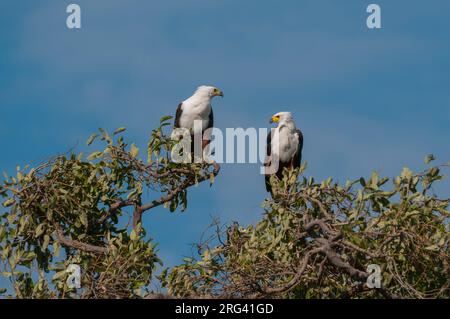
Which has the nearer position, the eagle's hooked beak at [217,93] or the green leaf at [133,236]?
the green leaf at [133,236]

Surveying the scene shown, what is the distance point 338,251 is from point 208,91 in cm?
552

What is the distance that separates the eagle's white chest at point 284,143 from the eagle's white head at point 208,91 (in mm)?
1079

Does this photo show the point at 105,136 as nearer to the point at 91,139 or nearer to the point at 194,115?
the point at 91,139

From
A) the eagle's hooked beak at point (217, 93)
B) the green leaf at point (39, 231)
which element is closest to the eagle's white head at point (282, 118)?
the eagle's hooked beak at point (217, 93)

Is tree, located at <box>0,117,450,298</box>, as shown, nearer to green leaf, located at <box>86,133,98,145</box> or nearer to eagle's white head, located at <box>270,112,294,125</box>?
green leaf, located at <box>86,133,98,145</box>

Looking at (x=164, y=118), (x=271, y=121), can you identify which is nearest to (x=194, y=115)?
(x=271, y=121)

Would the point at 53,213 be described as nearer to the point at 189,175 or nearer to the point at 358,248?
the point at 189,175

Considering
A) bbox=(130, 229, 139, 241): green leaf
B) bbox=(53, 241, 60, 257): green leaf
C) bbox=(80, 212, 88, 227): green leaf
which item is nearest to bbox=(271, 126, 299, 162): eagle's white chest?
bbox=(80, 212, 88, 227): green leaf

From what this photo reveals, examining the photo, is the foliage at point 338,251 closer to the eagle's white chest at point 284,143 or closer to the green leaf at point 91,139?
the green leaf at point 91,139

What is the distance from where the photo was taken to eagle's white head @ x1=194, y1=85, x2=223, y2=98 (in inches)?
593

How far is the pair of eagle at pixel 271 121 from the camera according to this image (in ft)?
48.7

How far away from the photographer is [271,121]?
15391 millimetres
